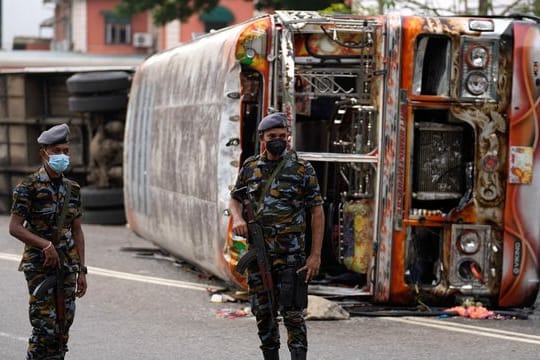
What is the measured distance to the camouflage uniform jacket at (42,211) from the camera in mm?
7305

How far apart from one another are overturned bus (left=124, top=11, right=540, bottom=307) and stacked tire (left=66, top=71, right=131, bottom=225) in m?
7.67

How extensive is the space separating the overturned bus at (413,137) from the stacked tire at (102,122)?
7.67 metres

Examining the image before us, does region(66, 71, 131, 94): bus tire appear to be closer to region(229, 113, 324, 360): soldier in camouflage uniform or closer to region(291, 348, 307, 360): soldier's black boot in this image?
region(229, 113, 324, 360): soldier in camouflage uniform

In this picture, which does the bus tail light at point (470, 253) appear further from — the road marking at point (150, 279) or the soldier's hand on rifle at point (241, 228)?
the soldier's hand on rifle at point (241, 228)

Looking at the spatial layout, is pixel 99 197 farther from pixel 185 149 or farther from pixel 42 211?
pixel 42 211

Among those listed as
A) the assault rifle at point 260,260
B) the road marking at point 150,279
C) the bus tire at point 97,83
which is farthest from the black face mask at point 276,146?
the bus tire at point 97,83

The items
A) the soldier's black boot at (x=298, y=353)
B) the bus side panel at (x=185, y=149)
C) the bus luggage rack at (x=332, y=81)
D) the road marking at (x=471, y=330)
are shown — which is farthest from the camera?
the bus side panel at (x=185, y=149)

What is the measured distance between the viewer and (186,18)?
36812 millimetres

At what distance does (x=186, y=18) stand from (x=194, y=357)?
28650mm

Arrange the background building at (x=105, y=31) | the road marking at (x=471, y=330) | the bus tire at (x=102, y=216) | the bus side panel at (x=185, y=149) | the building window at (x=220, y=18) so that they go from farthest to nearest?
the background building at (x=105, y=31)
the building window at (x=220, y=18)
the bus tire at (x=102, y=216)
the bus side panel at (x=185, y=149)
the road marking at (x=471, y=330)

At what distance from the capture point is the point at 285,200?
787cm

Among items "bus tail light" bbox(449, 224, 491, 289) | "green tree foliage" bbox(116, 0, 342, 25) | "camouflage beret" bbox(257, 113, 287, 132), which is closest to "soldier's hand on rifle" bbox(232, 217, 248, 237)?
"camouflage beret" bbox(257, 113, 287, 132)

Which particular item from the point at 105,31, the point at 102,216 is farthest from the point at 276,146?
the point at 105,31

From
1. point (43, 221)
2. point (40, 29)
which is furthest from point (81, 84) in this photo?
point (40, 29)
